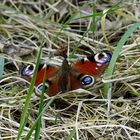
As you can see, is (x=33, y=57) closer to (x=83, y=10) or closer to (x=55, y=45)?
(x=55, y=45)

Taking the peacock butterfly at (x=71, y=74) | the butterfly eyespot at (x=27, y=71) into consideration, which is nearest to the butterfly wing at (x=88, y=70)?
the peacock butterfly at (x=71, y=74)

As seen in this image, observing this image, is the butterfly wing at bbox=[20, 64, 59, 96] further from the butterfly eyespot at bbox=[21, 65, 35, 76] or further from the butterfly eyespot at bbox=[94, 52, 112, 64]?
the butterfly eyespot at bbox=[94, 52, 112, 64]

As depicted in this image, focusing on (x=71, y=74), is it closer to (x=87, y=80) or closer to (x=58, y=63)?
(x=87, y=80)

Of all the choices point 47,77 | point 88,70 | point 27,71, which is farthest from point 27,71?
point 88,70

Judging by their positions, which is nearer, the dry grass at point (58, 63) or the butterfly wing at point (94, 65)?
the dry grass at point (58, 63)

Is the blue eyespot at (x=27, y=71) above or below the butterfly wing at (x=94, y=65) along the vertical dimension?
below

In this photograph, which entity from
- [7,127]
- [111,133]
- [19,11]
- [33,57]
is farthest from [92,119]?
[19,11]

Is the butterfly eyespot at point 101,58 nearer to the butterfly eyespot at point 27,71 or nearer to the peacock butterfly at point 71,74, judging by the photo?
the peacock butterfly at point 71,74
